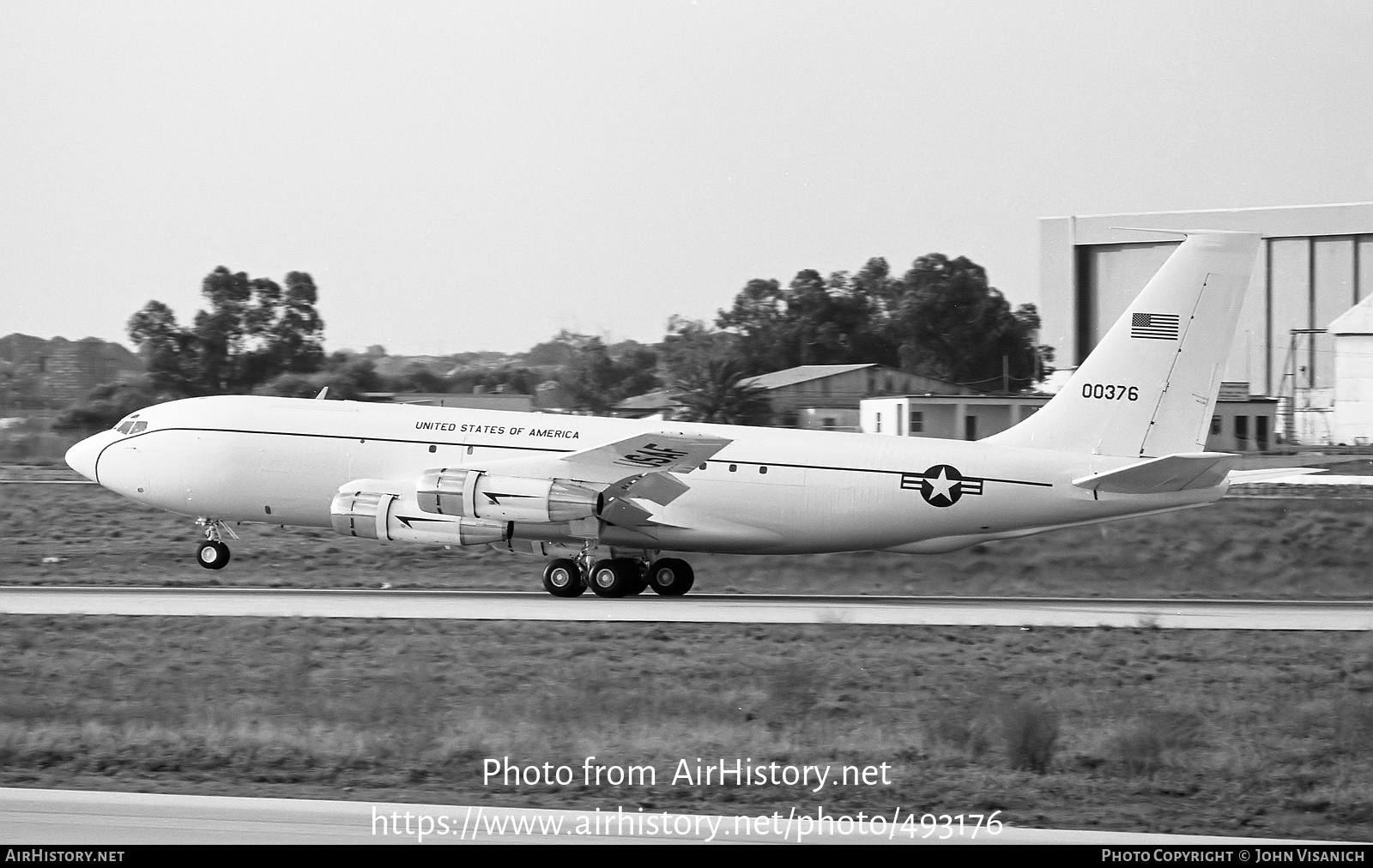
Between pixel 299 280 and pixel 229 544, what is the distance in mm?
36030

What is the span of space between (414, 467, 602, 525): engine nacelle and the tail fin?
8676mm

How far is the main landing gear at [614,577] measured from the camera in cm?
2656

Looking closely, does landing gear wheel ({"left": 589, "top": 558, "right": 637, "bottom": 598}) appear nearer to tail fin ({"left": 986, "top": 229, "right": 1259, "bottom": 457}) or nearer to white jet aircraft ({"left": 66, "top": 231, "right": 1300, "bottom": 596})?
white jet aircraft ({"left": 66, "top": 231, "right": 1300, "bottom": 596})

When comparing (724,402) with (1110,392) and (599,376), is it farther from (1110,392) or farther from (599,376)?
(1110,392)

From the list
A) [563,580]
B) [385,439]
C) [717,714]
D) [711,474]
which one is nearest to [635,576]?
[563,580]

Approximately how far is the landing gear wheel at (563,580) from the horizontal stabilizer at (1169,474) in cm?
932

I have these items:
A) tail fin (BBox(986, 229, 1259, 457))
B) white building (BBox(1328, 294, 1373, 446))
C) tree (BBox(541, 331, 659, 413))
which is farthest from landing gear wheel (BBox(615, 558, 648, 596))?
white building (BBox(1328, 294, 1373, 446))

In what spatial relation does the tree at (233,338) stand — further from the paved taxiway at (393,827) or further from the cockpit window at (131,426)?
the paved taxiway at (393,827)

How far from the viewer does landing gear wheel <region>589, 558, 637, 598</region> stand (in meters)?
26.5

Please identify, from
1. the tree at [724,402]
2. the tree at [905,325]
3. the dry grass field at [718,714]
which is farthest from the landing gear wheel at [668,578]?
the tree at [905,325]

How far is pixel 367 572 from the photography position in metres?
32.8

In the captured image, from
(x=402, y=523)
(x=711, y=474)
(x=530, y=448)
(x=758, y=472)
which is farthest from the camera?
(x=530, y=448)

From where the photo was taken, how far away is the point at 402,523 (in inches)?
1025

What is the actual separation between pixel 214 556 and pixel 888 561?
14.0m
